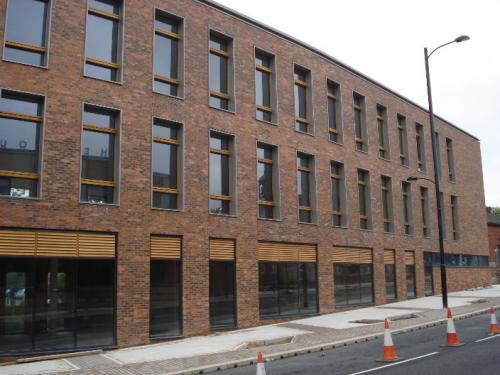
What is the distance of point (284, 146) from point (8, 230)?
1167 cm

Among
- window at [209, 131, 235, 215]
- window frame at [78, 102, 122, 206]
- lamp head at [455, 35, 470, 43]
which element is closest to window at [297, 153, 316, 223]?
window at [209, 131, 235, 215]

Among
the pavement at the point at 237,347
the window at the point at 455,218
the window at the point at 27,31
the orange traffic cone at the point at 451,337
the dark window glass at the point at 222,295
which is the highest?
the window at the point at 27,31

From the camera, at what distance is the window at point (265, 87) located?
21.8 meters

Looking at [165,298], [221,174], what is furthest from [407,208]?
[165,298]

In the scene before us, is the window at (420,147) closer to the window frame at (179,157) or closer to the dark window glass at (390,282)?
the dark window glass at (390,282)

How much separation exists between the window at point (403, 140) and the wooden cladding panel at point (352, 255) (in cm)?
726

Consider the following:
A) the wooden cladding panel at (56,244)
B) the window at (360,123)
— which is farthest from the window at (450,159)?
the wooden cladding panel at (56,244)

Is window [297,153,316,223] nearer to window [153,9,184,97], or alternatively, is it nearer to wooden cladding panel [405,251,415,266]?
window [153,9,184,97]

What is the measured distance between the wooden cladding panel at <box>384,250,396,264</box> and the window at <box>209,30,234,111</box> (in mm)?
12829

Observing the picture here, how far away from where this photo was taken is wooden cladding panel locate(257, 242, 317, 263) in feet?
67.1

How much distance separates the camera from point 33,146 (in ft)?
49.0

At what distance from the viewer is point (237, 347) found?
14.7 metres

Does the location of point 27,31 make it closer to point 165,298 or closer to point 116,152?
point 116,152

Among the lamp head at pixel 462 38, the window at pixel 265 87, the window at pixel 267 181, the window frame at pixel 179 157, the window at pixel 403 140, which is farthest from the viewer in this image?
the window at pixel 403 140
